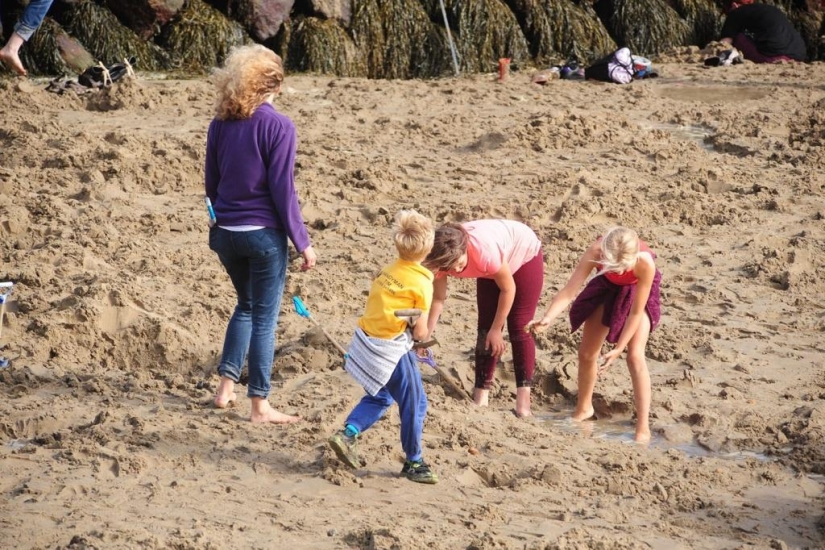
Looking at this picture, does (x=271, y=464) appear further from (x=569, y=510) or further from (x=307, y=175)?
(x=307, y=175)

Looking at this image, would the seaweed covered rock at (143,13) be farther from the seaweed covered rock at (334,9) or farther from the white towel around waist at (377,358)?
the white towel around waist at (377,358)

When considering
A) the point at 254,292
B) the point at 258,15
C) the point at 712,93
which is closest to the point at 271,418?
the point at 254,292

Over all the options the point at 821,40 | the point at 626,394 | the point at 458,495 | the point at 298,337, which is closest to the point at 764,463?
the point at 626,394

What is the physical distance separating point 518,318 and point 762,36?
347 inches

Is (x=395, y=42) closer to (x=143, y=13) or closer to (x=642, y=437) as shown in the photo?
(x=143, y=13)

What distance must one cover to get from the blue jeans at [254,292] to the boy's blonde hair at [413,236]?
2.20 ft

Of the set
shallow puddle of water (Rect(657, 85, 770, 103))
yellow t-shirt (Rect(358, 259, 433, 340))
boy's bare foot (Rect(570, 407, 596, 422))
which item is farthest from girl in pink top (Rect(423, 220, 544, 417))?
shallow puddle of water (Rect(657, 85, 770, 103))

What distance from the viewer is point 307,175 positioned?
8336 millimetres

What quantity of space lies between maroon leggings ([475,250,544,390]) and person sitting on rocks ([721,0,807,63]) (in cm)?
858

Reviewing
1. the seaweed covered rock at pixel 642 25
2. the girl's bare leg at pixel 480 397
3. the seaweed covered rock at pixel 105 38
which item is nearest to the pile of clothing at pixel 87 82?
the seaweed covered rock at pixel 105 38

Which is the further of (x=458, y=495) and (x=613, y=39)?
(x=613, y=39)

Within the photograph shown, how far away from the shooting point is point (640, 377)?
524 centimetres

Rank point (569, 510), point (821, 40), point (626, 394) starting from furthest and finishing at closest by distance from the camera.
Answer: point (821, 40) < point (626, 394) < point (569, 510)

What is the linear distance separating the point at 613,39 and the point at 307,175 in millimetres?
7494
